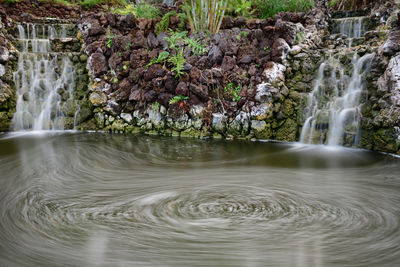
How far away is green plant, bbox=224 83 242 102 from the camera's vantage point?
7.15 meters

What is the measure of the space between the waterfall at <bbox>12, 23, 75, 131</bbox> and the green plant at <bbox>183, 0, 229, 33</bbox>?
352cm

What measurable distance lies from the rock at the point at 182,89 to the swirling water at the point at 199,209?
1.95 metres

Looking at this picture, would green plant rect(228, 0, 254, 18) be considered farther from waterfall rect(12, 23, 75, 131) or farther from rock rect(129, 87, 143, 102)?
waterfall rect(12, 23, 75, 131)

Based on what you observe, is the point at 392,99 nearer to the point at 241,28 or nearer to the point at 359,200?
the point at 359,200

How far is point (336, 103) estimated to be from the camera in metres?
6.55

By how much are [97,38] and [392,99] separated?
23.5ft

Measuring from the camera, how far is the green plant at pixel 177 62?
7422 mm

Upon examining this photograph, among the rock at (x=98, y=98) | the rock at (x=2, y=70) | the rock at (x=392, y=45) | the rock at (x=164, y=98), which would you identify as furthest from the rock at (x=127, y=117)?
the rock at (x=392, y=45)

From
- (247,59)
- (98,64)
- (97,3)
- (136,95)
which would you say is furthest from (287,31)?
(97,3)

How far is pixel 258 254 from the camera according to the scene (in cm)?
246

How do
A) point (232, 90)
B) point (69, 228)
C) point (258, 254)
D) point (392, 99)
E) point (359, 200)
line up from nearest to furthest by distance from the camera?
point (258, 254)
point (69, 228)
point (359, 200)
point (392, 99)
point (232, 90)

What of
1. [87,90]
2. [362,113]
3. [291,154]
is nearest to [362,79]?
[362,113]

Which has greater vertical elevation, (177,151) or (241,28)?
(241,28)

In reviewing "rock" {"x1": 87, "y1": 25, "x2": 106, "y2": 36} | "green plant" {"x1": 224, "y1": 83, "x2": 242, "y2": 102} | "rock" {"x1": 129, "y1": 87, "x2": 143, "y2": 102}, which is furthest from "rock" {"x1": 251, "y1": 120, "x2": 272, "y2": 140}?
"rock" {"x1": 87, "y1": 25, "x2": 106, "y2": 36}
